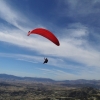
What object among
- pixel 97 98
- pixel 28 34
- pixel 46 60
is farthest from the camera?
pixel 97 98

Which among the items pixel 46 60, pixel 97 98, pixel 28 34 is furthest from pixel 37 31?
pixel 97 98

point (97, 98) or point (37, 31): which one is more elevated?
point (37, 31)

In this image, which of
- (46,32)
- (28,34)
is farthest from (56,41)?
(28,34)

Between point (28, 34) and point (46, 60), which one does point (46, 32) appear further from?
point (46, 60)

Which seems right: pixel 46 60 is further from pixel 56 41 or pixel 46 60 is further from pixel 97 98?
pixel 97 98

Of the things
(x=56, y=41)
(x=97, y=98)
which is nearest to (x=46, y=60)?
(x=56, y=41)

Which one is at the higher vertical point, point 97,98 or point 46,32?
point 46,32

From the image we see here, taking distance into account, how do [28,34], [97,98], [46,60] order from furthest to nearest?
[97,98] < [46,60] < [28,34]

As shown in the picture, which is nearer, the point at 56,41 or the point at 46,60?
the point at 56,41

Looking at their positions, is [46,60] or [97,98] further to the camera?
[97,98]
